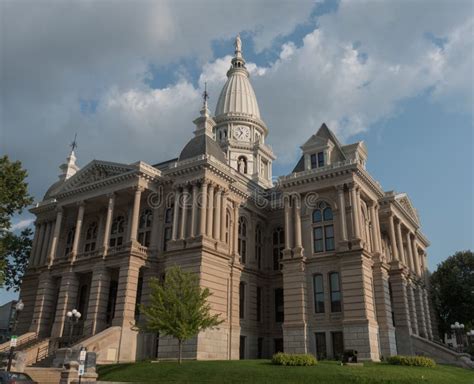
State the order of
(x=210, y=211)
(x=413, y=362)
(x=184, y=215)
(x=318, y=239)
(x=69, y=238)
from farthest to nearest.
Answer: (x=69, y=238) < (x=318, y=239) < (x=184, y=215) < (x=210, y=211) < (x=413, y=362)

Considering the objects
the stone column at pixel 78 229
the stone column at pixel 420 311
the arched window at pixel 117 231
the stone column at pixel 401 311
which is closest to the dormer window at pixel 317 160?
the stone column at pixel 401 311

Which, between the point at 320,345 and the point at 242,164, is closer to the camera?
the point at 320,345

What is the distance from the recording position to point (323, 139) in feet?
164

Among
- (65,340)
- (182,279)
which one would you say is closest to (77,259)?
(65,340)

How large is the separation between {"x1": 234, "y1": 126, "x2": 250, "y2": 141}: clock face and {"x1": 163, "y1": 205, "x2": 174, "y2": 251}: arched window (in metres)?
35.1

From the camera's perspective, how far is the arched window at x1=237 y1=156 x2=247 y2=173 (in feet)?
255

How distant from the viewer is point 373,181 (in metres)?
49.0

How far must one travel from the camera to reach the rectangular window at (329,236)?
148 feet

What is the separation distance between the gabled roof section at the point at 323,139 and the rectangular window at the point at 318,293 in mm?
13552

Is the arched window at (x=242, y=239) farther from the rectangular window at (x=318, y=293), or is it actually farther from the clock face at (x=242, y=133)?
the clock face at (x=242, y=133)

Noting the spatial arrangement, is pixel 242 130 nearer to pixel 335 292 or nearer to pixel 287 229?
pixel 287 229

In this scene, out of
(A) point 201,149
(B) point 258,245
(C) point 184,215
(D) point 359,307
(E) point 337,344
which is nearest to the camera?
(D) point 359,307

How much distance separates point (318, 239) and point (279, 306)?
975cm

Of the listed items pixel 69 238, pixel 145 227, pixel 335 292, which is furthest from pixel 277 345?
pixel 69 238
